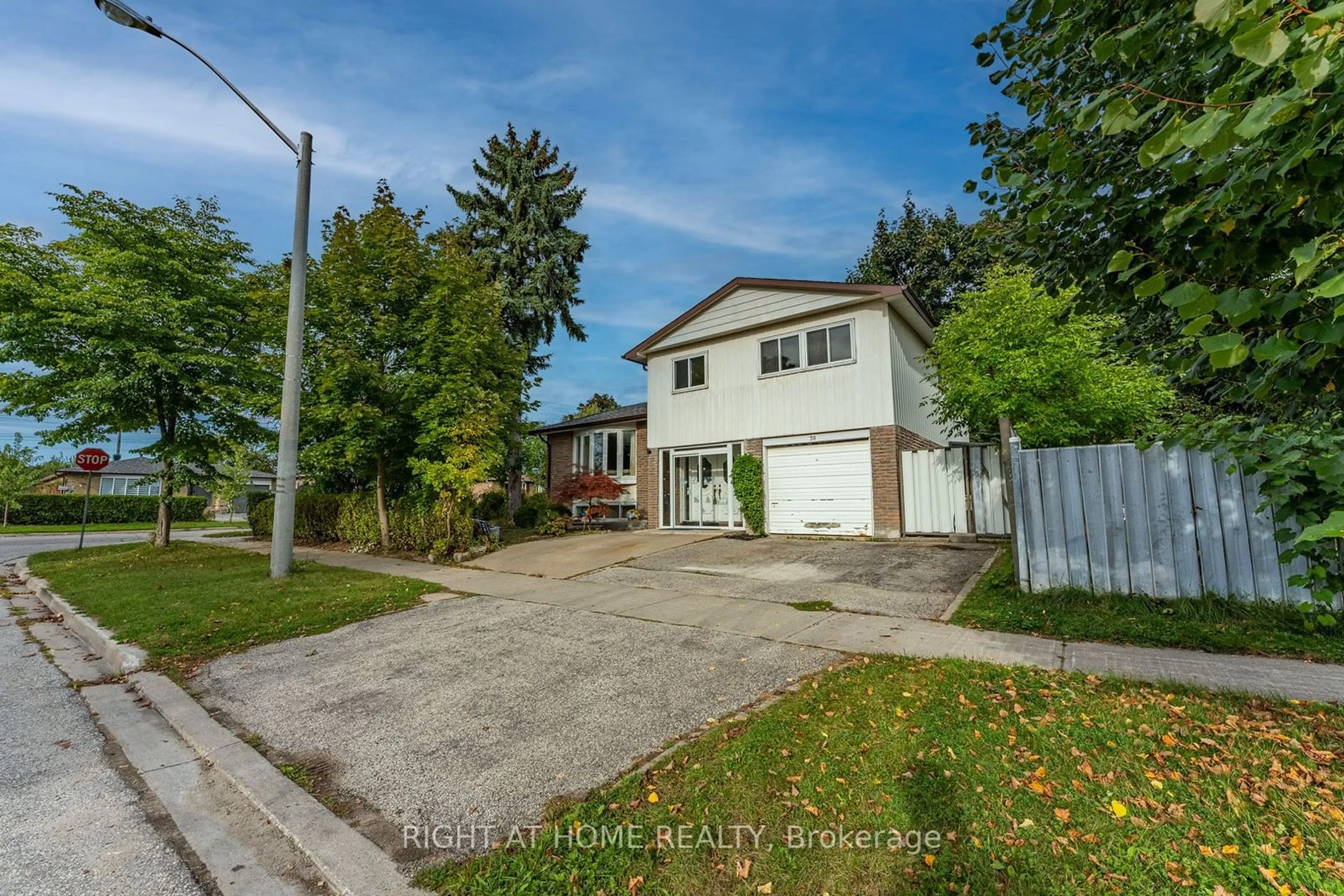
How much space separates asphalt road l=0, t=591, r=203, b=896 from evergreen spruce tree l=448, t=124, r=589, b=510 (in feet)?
65.7

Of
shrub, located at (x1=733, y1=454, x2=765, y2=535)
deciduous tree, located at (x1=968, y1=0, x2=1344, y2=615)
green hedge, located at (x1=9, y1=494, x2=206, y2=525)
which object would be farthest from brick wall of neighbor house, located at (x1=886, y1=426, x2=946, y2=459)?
green hedge, located at (x1=9, y1=494, x2=206, y2=525)

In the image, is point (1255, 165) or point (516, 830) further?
point (516, 830)

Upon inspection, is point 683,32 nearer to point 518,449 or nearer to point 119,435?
point 518,449

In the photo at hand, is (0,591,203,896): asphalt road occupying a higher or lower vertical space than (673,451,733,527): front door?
lower

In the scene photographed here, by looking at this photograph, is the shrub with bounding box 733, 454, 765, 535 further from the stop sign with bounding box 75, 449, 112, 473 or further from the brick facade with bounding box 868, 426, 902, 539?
the stop sign with bounding box 75, 449, 112, 473

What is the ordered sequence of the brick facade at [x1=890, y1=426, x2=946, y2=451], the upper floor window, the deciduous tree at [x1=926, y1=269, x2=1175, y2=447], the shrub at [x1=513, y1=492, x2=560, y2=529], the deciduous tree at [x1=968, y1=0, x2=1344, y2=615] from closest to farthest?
the deciduous tree at [x1=968, y1=0, x2=1344, y2=615], the deciduous tree at [x1=926, y1=269, x2=1175, y2=447], the brick facade at [x1=890, y1=426, x2=946, y2=451], the upper floor window, the shrub at [x1=513, y1=492, x2=560, y2=529]

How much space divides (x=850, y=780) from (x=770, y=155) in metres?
12.9

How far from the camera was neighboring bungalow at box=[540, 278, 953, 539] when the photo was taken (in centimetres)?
1252

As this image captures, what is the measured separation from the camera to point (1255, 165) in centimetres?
174

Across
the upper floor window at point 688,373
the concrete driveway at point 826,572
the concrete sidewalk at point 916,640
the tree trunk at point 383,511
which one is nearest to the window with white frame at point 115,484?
the tree trunk at point 383,511

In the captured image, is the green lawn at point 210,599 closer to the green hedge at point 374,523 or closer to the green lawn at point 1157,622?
the green hedge at point 374,523

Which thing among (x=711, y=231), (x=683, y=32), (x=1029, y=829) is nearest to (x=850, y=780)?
(x=1029, y=829)

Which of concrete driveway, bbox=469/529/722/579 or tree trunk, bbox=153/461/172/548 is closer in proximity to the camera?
concrete driveway, bbox=469/529/722/579

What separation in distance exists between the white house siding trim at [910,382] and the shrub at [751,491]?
3.09 metres
